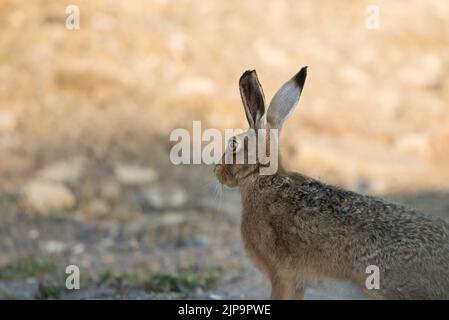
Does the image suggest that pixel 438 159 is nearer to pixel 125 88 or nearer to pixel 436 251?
pixel 125 88

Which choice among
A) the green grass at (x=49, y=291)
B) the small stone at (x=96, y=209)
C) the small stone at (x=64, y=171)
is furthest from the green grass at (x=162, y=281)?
the small stone at (x=64, y=171)

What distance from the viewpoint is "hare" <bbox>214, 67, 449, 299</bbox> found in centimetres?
521

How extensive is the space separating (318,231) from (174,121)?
7.71 m

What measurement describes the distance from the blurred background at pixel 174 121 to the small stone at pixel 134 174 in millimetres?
28

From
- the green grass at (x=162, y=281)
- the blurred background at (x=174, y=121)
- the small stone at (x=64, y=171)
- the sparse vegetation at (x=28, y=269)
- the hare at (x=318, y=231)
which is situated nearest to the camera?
the hare at (x=318, y=231)

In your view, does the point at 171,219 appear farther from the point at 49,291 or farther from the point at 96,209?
the point at 49,291

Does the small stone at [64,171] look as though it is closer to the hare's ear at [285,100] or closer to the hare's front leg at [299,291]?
the hare's ear at [285,100]

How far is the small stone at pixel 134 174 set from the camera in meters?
11.9

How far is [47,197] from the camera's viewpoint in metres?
11.1

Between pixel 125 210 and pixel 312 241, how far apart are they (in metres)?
5.85

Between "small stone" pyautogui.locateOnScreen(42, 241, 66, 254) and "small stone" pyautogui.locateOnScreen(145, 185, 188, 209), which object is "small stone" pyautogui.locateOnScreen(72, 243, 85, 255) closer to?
"small stone" pyautogui.locateOnScreen(42, 241, 66, 254)

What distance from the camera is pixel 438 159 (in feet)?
45.0

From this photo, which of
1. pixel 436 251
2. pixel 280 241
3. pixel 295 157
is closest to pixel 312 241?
pixel 280 241

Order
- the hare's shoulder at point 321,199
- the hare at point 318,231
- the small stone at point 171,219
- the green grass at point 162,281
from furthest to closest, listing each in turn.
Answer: the small stone at point 171,219
the green grass at point 162,281
the hare's shoulder at point 321,199
the hare at point 318,231
